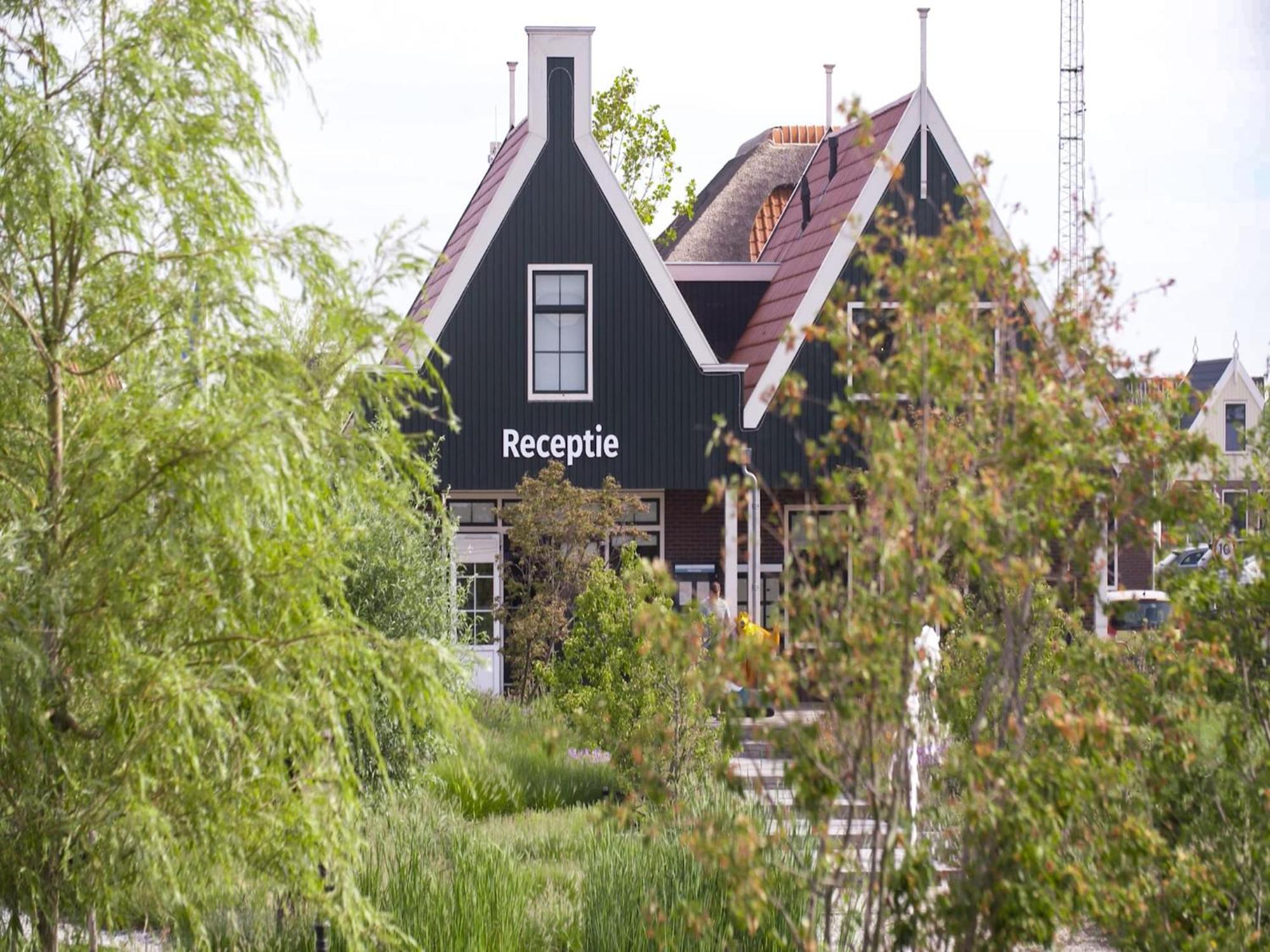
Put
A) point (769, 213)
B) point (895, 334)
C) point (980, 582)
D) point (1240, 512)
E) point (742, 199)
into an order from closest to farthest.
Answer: point (895, 334), point (980, 582), point (1240, 512), point (769, 213), point (742, 199)

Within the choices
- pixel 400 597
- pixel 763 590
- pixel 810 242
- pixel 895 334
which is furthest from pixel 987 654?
pixel 810 242

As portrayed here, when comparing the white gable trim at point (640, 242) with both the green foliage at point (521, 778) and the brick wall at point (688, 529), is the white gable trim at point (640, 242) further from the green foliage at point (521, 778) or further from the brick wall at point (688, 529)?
the green foliage at point (521, 778)

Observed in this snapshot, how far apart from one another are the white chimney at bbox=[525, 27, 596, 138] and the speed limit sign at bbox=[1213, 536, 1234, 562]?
582 inches

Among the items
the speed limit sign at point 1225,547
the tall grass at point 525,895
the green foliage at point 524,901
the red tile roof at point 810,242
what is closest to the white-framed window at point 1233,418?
the red tile roof at point 810,242

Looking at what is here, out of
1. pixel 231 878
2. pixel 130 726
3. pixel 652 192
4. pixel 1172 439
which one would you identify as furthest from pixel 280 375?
pixel 652 192

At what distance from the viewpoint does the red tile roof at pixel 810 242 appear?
2173 cm

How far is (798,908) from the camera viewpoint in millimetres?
8188

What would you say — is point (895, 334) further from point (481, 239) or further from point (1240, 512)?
point (481, 239)

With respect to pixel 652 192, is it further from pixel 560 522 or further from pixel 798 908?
pixel 798 908

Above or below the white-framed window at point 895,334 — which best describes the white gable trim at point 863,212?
above

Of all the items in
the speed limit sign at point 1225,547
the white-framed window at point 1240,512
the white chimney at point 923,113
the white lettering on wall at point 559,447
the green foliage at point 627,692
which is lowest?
the green foliage at point 627,692

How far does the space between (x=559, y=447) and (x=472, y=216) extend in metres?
4.94

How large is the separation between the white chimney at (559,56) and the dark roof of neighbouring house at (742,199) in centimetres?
1301

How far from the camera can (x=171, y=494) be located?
6.00 metres
